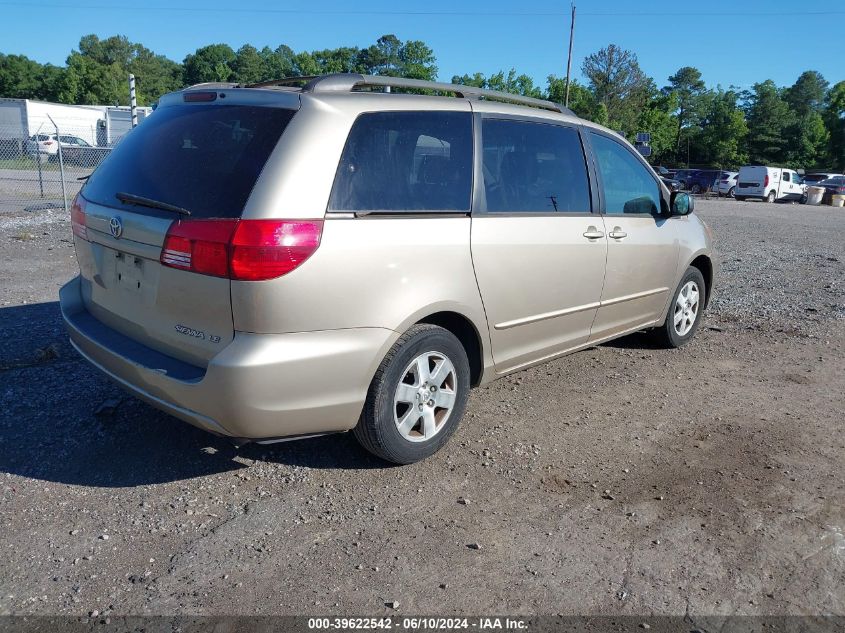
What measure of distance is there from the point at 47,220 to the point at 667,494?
503 inches

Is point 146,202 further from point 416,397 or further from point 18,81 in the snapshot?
point 18,81

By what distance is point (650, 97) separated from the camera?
6662 centimetres

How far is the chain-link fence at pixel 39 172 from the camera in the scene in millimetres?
15312

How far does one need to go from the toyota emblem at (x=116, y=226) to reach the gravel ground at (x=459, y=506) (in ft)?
3.89

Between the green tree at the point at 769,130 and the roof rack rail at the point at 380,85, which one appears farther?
the green tree at the point at 769,130

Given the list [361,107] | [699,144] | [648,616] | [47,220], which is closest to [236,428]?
[361,107]

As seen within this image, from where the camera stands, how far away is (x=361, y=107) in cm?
338

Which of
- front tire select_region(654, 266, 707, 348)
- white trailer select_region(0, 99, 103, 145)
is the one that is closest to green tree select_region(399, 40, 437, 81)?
white trailer select_region(0, 99, 103, 145)

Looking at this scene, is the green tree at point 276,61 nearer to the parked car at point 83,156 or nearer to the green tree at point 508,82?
the green tree at point 508,82

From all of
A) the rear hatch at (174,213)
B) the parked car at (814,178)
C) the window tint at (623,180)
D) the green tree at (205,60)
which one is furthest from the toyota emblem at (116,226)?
the green tree at (205,60)

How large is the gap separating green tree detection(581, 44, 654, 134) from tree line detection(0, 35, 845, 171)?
87mm

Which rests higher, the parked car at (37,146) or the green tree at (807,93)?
the green tree at (807,93)

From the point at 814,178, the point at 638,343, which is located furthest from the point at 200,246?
the point at 814,178

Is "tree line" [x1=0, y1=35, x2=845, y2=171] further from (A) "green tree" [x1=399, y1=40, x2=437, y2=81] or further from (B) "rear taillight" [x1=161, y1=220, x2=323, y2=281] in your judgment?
(B) "rear taillight" [x1=161, y1=220, x2=323, y2=281]
